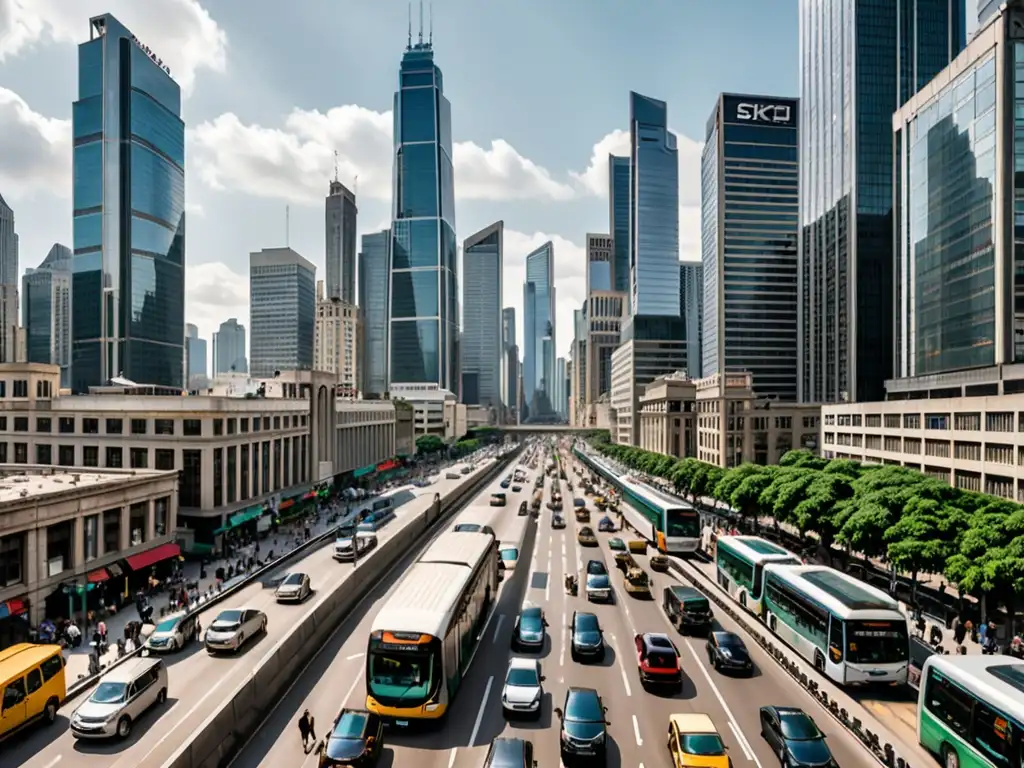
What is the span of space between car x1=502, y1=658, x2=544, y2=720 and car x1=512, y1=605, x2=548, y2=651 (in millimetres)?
4940

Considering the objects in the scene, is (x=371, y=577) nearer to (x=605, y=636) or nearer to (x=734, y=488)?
(x=605, y=636)

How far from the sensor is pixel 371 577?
37938 millimetres

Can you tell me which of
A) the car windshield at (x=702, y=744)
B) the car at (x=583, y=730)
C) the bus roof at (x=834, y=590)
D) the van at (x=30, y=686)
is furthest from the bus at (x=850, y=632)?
the van at (x=30, y=686)

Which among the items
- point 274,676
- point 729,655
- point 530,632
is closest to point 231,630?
point 274,676

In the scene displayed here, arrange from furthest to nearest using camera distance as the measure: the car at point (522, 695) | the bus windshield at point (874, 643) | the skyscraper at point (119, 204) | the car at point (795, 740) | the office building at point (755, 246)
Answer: the skyscraper at point (119, 204) → the office building at point (755, 246) → the bus windshield at point (874, 643) → the car at point (522, 695) → the car at point (795, 740)

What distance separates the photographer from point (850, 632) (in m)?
22.0

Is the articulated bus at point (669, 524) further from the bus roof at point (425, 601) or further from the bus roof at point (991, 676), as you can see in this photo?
the bus roof at point (991, 676)

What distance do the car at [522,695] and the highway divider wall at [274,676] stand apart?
26.9 feet

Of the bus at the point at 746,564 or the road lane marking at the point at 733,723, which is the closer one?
the road lane marking at the point at 733,723

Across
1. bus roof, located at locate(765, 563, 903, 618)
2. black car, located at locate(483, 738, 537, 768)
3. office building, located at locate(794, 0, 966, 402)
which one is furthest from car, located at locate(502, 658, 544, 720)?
office building, located at locate(794, 0, 966, 402)

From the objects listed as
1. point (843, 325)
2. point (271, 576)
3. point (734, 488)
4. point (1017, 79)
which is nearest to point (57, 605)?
point (271, 576)

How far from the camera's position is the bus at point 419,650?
62.4 ft

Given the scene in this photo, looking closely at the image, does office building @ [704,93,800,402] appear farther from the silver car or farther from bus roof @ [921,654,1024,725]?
the silver car

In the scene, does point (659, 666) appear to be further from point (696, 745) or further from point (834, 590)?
point (834, 590)
